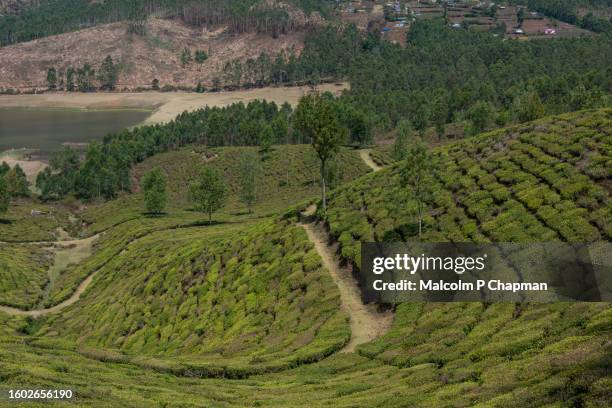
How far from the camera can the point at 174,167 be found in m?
195

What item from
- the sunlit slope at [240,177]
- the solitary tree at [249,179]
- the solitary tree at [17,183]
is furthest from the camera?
the solitary tree at [17,183]

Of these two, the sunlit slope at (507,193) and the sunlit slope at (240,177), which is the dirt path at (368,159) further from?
the sunlit slope at (507,193)

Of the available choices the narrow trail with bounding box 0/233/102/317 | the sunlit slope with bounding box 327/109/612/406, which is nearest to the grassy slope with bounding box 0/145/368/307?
the narrow trail with bounding box 0/233/102/317

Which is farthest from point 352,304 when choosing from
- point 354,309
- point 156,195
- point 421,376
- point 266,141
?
point 266,141

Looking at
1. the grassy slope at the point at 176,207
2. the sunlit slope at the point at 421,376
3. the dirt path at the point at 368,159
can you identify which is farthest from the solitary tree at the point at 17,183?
the sunlit slope at the point at 421,376

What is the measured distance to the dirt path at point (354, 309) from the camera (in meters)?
53.4

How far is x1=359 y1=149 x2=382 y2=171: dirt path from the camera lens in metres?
162

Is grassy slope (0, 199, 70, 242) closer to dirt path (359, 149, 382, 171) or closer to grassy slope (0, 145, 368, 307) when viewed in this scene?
grassy slope (0, 145, 368, 307)

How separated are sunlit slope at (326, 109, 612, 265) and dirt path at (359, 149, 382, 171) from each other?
70.4 m

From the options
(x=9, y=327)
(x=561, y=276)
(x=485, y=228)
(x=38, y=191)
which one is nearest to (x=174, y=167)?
(x=38, y=191)

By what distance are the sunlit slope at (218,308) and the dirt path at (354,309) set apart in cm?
95

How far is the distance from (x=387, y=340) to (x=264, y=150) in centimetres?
14321

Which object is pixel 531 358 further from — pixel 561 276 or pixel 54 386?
pixel 54 386

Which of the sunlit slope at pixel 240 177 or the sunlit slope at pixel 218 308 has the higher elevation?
the sunlit slope at pixel 218 308
